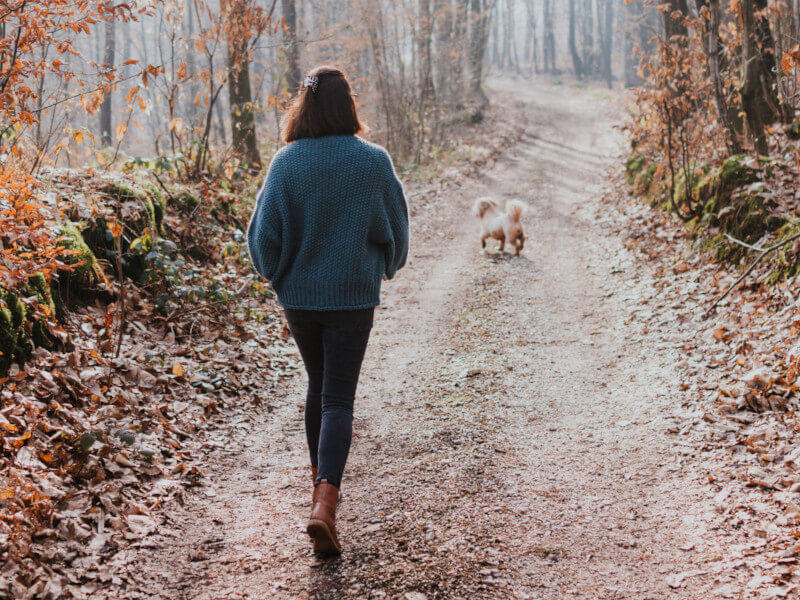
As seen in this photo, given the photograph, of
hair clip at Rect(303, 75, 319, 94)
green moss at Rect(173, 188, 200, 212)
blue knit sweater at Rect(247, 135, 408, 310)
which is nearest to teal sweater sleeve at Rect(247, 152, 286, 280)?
blue knit sweater at Rect(247, 135, 408, 310)

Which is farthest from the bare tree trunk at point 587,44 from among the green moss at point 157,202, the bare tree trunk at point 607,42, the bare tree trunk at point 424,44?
the green moss at point 157,202

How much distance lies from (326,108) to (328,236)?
61 cm

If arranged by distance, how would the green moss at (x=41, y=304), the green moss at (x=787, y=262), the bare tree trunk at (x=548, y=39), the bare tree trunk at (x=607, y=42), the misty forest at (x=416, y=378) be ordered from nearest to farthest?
1. the misty forest at (x=416, y=378)
2. the green moss at (x=41, y=304)
3. the green moss at (x=787, y=262)
4. the bare tree trunk at (x=607, y=42)
5. the bare tree trunk at (x=548, y=39)

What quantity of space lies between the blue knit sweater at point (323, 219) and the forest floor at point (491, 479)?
50.6 inches

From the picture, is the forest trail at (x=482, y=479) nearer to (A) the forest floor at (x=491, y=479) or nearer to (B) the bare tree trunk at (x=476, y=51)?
(A) the forest floor at (x=491, y=479)

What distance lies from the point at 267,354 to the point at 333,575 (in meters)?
3.49

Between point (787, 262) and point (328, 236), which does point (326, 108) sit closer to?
point (328, 236)

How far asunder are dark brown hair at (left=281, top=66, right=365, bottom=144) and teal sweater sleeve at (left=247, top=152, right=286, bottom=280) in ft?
0.70

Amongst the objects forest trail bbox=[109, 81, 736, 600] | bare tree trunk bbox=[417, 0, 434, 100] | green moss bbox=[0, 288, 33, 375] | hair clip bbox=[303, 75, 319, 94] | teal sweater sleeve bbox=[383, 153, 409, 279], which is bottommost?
forest trail bbox=[109, 81, 736, 600]

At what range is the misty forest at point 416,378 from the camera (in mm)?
2936

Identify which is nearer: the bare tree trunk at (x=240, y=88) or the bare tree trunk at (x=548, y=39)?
the bare tree trunk at (x=240, y=88)

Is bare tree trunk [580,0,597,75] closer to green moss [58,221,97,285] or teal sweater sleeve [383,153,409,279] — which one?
green moss [58,221,97,285]

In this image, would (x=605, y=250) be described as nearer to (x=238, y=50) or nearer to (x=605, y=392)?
(x=605, y=392)

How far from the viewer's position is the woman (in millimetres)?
2852
